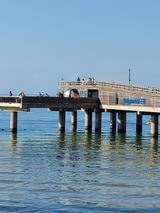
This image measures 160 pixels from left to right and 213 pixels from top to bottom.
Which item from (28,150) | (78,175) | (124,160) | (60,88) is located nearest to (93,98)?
(60,88)

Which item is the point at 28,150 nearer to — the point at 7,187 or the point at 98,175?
the point at 98,175

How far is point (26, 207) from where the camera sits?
99.1 feet

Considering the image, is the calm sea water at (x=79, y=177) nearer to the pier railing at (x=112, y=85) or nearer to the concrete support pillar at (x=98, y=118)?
the pier railing at (x=112, y=85)

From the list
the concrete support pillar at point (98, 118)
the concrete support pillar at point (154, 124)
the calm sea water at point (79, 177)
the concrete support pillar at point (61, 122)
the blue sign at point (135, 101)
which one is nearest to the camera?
the calm sea water at point (79, 177)

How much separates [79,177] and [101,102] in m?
44.3

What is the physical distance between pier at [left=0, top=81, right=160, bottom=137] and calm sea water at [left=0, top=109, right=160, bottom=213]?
36.7ft

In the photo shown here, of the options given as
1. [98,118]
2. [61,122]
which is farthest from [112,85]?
[61,122]

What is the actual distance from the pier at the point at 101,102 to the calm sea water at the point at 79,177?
11178 mm

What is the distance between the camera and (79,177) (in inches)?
1564

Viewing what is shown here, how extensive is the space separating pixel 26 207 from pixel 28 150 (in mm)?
26512

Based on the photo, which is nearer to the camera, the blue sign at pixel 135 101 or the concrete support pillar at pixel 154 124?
the concrete support pillar at pixel 154 124

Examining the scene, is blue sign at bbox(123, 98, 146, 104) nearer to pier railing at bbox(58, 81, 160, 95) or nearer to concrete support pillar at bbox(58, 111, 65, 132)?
pier railing at bbox(58, 81, 160, 95)

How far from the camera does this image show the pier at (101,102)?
7538 centimetres

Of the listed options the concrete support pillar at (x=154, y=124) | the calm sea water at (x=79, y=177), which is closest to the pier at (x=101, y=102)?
the concrete support pillar at (x=154, y=124)
